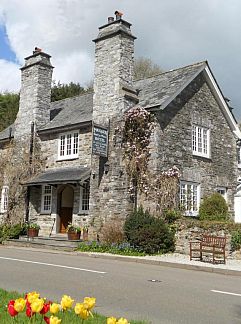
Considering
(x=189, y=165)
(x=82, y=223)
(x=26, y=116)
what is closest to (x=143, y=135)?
(x=189, y=165)

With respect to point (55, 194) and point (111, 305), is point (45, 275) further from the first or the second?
point (55, 194)

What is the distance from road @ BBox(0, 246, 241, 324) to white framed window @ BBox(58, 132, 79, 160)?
964 cm

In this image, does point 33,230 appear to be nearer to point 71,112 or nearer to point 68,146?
point 68,146

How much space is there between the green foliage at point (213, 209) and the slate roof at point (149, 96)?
16.8ft

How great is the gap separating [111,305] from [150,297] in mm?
1174

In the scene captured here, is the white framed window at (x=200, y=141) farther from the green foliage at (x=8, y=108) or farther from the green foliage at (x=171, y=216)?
the green foliage at (x=8, y=108)

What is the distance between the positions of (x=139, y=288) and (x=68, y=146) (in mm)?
14565

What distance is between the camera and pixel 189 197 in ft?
65.3

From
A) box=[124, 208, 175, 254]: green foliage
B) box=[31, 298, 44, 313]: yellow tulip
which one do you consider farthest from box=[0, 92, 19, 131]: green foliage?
box=[31, 298, 44, 313]: yellow tulip

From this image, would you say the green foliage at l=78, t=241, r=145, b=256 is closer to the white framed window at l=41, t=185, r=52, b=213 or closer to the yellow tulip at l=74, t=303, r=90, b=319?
the white framed window at l=41, t=185, r=52, b=213

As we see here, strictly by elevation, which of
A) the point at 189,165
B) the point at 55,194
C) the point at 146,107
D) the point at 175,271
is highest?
the point at 146,107

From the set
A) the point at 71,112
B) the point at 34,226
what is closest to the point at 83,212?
the point at 34,226

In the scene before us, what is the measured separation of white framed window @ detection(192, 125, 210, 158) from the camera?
69.5 ft

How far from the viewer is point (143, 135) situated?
18875 millimetres
